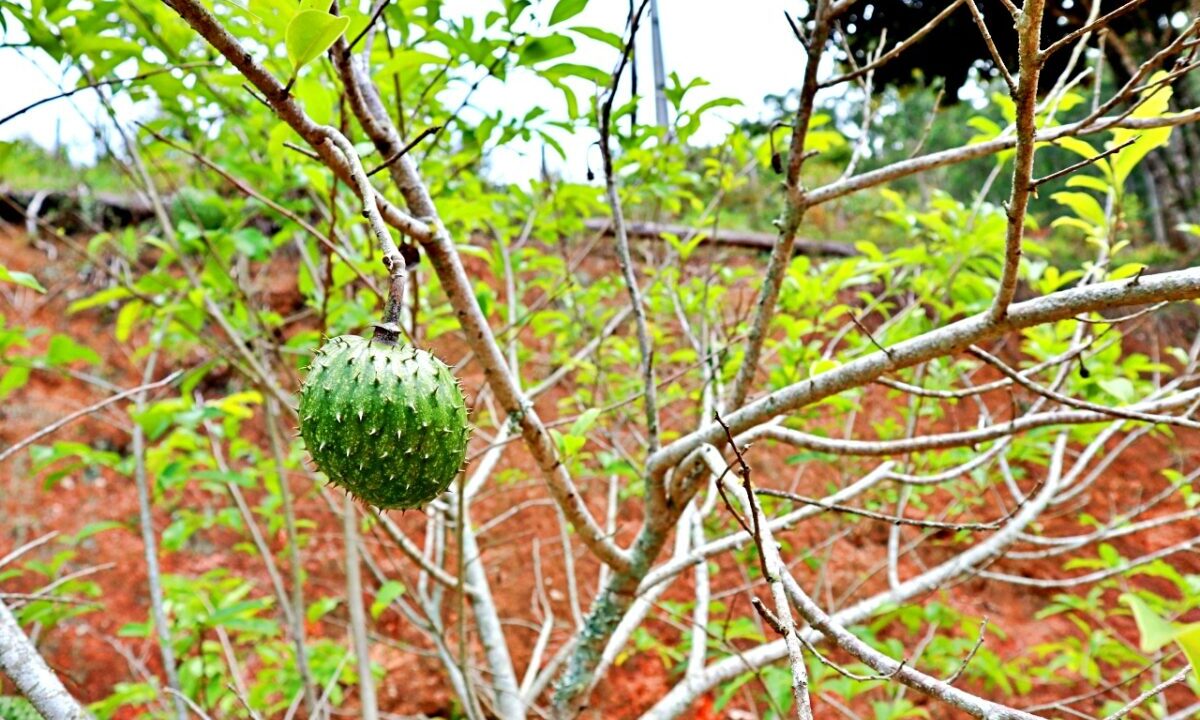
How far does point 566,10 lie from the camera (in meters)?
1.43

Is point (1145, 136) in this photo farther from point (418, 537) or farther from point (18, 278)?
point (418, 537)

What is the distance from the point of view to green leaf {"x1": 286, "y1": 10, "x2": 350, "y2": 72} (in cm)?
86

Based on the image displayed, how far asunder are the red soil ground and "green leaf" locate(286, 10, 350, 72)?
326cm

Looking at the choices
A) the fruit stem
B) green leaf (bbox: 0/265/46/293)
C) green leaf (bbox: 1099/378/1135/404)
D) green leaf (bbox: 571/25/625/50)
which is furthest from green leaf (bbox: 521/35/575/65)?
green leaf (bbox: 1099/378/1135/404)

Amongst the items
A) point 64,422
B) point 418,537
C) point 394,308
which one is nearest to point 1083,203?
point 394,308

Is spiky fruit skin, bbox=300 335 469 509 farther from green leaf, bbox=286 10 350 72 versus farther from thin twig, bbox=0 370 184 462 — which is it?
thin twig, bbox=0 370 184 462

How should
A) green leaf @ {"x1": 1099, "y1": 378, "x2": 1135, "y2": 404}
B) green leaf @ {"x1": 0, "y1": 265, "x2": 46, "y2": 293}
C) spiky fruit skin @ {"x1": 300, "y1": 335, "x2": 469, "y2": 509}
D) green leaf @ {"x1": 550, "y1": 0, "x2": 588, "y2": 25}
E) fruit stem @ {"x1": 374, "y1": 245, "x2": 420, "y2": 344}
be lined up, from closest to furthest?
1. fruit stem @ {"x1": 374, "y1": 245, "x2": 420, "y2": 344}
2. spiky fruit skin @ {"x1": 300, "y1": 335, "x2": 469, "y2": 509}
3. green leaf @ {"x1": 0, "y1": 265, "x2": 46, "y2": 293}
4. green leaf @ {"x1": 550, "y1": 0, "x2": 588, "y2": 25}
5. green leaf @ {"x1": 1099, "y1": 378, "x2": 1135, "y2": 404}

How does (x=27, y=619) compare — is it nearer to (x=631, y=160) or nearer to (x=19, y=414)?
(x=631, y=160)

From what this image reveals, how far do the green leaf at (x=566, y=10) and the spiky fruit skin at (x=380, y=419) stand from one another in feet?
2.39

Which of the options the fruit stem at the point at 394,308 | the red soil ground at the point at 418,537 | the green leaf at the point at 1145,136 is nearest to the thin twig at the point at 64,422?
the fruit stem at the point at 394,308

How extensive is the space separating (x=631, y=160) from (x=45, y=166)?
7621 millimetres

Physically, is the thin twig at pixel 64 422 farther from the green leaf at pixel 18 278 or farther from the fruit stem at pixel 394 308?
the fruit stem at pixel 394 308

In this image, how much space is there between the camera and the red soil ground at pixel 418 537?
4188 millimetres

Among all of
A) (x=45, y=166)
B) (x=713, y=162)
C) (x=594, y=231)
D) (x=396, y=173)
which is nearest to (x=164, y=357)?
(x=45, y=166)
